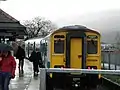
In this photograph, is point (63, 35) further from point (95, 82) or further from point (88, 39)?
point (95, 82)

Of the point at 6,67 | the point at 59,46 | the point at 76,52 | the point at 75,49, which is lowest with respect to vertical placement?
the point at 6,67

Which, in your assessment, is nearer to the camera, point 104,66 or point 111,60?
point 111,60

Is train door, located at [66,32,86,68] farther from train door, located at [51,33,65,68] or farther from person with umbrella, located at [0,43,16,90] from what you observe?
person with umbrella, located at [0,43,16,90]

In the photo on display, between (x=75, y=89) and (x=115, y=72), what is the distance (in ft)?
21.5

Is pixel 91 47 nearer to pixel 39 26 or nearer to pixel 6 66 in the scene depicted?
pixel 6 66

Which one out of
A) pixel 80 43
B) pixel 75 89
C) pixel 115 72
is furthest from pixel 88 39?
pixel 115 72

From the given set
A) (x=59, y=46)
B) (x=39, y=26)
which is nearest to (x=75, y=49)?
(x=59, y=46)

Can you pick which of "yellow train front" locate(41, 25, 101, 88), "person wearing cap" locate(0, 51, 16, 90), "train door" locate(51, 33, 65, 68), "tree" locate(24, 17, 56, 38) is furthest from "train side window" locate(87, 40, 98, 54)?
"tree" locate(24, 17, 56, 38)

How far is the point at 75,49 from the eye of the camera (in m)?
19.4

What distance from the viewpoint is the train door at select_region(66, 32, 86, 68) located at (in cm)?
1922

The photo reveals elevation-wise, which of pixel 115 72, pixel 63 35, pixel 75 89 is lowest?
pixel 75 89

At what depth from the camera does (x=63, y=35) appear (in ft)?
65.0

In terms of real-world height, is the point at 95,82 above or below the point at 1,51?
below

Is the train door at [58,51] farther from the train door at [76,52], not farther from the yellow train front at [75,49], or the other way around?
the train door at [76,52]
